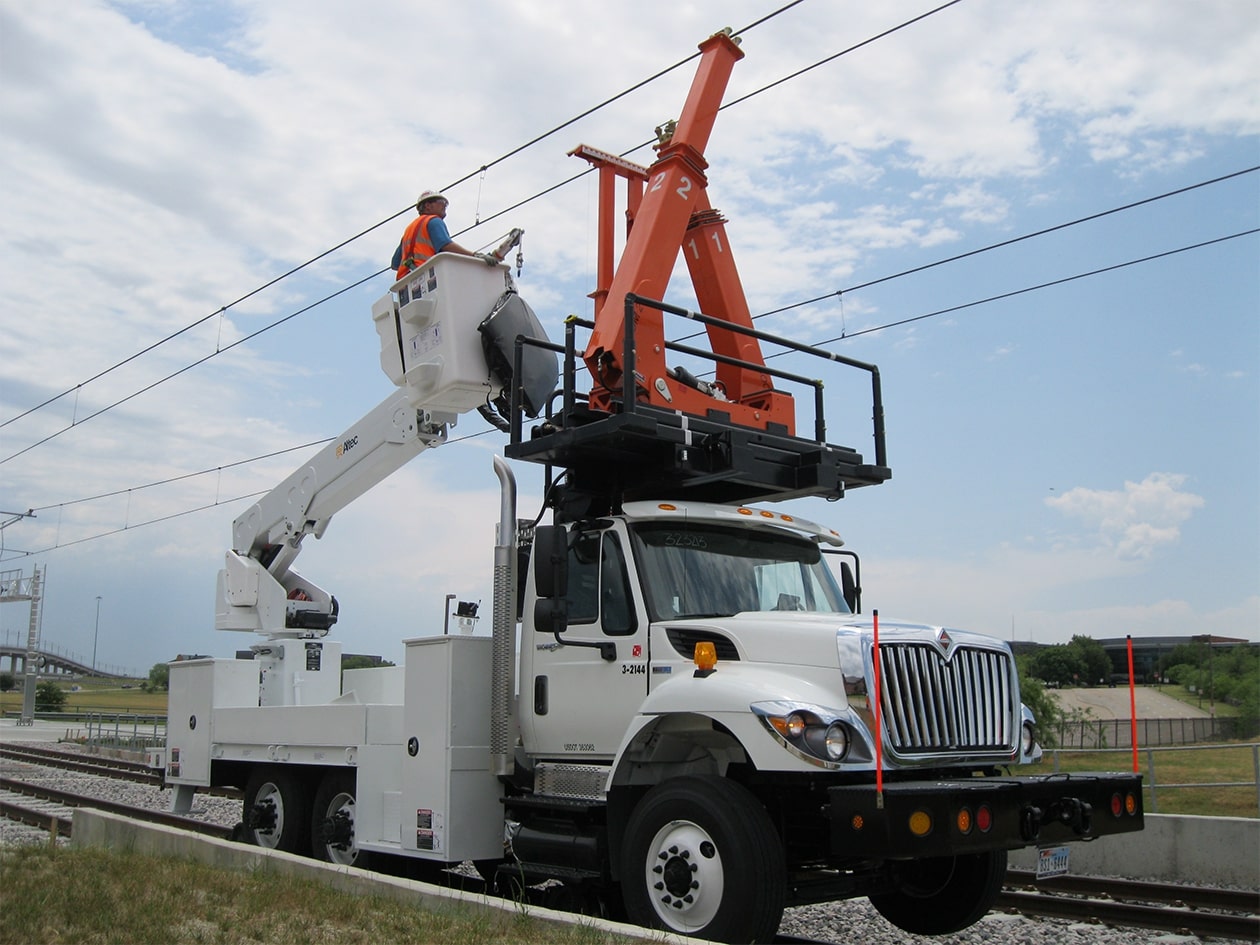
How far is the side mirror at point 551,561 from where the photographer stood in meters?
7.20

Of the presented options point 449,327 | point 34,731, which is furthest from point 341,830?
point 34,731

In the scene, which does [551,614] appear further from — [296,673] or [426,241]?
[296,673]

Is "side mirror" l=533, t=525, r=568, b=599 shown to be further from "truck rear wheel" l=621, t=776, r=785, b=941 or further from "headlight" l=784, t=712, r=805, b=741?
"headlight" l=784, t=712, r=805, b=741

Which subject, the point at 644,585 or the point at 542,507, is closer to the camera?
the point at 644,585

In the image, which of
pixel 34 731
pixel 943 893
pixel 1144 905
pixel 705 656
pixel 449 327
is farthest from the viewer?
pixel 34 731

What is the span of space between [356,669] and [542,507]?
13.6 ft

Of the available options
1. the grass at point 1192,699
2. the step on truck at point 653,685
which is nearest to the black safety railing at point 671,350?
the step on truck at point 653,685

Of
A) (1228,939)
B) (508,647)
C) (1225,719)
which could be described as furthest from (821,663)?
(1225,719)

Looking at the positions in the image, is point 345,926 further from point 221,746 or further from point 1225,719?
point 1225,719

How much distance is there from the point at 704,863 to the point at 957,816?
51.8 inches

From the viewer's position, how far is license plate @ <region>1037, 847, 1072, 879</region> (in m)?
6.70

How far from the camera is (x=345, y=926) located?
20.3 feet

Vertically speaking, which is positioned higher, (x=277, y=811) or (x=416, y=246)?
(x=416, y=246)

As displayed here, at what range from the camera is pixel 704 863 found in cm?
618
